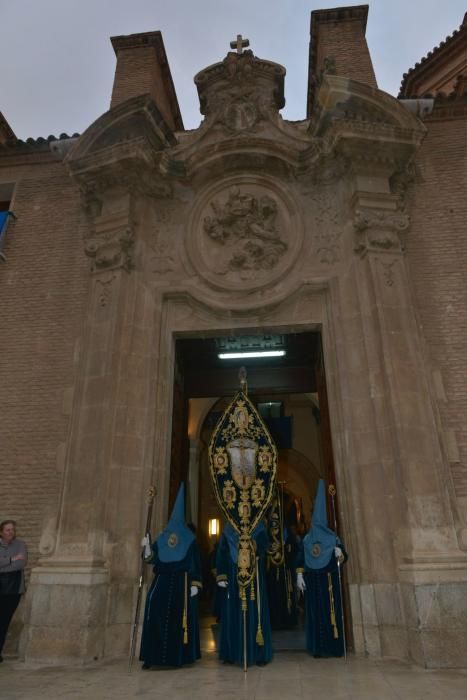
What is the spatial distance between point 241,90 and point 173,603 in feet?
26.9

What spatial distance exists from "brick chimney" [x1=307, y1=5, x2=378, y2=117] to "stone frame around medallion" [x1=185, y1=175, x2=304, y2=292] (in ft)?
12.3

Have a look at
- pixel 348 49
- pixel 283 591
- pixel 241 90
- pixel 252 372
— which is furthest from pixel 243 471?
pixel 348 49

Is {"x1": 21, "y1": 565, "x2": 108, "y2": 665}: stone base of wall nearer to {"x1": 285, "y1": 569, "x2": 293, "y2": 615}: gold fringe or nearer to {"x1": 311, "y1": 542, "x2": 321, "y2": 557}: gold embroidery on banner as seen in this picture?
{"x1": 311, "y1": 542, "x2": 321, "y2": 557}: gold embroidery on banner

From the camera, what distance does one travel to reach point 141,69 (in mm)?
10938

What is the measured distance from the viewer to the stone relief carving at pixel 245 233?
25.6 ft

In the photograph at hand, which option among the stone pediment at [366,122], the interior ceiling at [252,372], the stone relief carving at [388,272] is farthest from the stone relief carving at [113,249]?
the stone relief carving at [388,272]

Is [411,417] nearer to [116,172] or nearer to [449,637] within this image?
[449,637]

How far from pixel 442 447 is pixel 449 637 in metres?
2.24

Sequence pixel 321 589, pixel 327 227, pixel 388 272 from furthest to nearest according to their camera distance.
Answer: pixel 327 227, pixel 388 272, pixel 321 589

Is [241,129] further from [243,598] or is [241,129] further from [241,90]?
[243,598]

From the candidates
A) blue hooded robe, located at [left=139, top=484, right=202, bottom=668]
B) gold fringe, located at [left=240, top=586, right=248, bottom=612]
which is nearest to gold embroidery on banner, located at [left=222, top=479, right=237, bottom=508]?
blue hooded robe, located at [left=139, top=484, right=202, bottom=668]

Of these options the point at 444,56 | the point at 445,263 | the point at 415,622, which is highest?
the point at 444,56

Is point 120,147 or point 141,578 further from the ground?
point 120,147

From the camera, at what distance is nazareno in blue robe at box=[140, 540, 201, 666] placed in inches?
198
